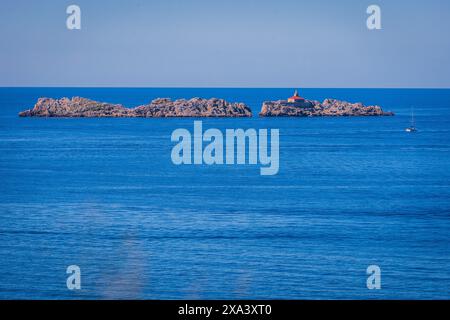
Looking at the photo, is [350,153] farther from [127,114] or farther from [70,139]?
[127,114]

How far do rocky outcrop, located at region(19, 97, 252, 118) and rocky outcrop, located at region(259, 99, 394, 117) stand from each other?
13.5 ft

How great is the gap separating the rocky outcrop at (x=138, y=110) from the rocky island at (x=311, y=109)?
416 cm

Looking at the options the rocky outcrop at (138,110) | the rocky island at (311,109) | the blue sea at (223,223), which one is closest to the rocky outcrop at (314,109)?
the rocky island at (311,109)

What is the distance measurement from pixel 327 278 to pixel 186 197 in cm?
1912

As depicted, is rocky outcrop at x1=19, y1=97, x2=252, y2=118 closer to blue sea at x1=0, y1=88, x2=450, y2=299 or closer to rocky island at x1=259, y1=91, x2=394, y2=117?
rocky island at x1=259, y1=91, x2=394, y2=117

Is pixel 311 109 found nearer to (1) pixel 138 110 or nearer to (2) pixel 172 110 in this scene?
(2) pixel 172 110

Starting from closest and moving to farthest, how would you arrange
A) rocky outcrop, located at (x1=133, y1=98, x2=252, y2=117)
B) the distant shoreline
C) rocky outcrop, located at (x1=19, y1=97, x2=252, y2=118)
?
1. rocky outcrop, located at (x1=19, y1=97, x2=252, y2=118)
2. the distant shoreline
3. rocky outcrop, located at (x1=133, y1=98, x2=252, y2=117)

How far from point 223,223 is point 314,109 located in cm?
8476

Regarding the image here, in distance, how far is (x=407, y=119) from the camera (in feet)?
353

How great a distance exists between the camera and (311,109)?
120 metres

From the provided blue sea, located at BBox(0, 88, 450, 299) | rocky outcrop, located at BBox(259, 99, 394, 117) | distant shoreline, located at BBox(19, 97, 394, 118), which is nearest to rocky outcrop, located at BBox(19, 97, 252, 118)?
distant shoreline, located at BBox(19, 97, 394, 118)

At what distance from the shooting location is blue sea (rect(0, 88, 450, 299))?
26.4m

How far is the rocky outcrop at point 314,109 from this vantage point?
379ft

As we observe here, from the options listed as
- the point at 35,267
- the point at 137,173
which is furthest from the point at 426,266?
the point at 137,173
